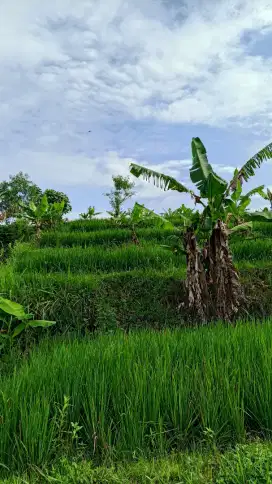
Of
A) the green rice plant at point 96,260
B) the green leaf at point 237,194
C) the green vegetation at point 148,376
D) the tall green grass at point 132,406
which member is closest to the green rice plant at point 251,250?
the green rice plant at point 96,260

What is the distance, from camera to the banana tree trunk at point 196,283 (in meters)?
6.32

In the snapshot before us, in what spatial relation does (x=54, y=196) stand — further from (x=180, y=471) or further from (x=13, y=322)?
(x=180, y=471)

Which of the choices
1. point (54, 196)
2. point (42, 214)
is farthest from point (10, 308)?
point (54, 196)

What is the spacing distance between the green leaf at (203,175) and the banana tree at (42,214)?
18.9 feet

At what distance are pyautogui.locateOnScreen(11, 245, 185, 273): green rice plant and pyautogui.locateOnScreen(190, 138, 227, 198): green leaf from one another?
7.05ft

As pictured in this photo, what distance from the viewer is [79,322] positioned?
250 inches

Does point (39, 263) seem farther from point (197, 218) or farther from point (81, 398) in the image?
point (81, 398)

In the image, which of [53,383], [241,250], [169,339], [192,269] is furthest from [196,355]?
[241,250]

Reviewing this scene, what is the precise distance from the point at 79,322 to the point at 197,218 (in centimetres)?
230

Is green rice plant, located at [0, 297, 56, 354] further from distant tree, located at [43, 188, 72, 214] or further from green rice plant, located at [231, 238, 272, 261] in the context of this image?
distant tree, located at [43, 188, 72, 214]

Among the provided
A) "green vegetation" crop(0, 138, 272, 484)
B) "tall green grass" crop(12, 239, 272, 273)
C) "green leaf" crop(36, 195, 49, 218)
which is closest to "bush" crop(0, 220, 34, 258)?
"green leaf" crop(36, 195, 49, 218)

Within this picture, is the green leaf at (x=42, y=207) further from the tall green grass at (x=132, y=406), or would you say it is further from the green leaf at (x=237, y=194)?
the tall green grass at (x=132, y=406)

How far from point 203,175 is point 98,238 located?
497 centimetres

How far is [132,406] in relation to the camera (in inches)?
108
